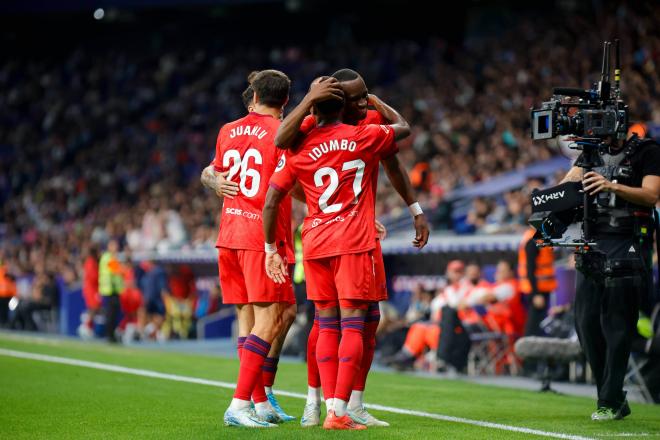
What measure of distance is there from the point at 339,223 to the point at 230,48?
28.5m

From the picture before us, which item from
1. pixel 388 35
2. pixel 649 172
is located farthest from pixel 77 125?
pixel 649 172

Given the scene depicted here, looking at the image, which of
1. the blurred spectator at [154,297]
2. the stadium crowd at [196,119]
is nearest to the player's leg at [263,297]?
the stadium crowd at [196,119]

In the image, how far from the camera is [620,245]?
7492 millimetres

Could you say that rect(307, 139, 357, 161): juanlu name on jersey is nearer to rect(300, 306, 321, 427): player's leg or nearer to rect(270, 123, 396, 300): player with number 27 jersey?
rect(270, 123, 396, 300): player with number 27 jersey

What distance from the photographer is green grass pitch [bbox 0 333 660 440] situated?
22.1ft

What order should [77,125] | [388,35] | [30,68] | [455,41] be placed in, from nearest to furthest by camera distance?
[455,41], [388,35], [77,125], [30,68]

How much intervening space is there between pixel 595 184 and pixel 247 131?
230 centimetres

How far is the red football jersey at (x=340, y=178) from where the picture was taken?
21.6ft

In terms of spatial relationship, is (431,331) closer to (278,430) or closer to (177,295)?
(278,430)

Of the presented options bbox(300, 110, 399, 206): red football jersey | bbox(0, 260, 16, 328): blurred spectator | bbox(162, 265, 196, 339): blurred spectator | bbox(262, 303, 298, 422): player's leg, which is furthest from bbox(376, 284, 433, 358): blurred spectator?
bbox(0, 260, 16, 328): blurred spectator

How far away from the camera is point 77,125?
112ft

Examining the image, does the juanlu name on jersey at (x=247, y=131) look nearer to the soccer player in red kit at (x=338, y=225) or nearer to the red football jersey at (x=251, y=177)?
the red football jersey at (x=251, y=177)

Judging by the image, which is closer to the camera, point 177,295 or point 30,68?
point 177,295

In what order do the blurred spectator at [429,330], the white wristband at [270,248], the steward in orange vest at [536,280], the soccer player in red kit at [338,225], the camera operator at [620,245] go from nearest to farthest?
1. the soccer player in red kit at [338,225]
2. the white wristband at [270,248]
3. the camera operator at [620,245]
4. the steward in orange vest at [536,280]
5. the blurred spectator at [429,330]
